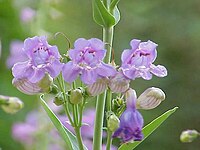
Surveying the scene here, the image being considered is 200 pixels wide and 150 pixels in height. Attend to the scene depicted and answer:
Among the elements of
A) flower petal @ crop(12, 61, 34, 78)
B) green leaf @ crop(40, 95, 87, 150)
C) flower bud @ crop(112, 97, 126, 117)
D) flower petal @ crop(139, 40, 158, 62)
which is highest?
flower petal @ crop(139, 40, 158, 62)

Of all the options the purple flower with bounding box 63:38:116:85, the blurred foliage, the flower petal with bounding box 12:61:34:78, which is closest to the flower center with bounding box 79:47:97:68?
the purple flower with bounding box 63:38:116:85

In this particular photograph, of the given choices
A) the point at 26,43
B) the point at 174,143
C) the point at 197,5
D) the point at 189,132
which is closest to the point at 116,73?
the point at 26,43

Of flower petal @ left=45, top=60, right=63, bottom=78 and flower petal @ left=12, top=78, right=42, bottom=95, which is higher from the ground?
flower petal @ left=45, top=60, right=63, bottom=78

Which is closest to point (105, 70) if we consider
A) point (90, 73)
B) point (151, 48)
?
point (90, 73)

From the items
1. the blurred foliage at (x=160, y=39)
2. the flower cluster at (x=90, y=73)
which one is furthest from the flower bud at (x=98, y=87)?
the blurred foliage at (x=160, y=39)

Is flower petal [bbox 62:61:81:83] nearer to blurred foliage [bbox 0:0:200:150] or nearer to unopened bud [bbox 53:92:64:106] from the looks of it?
unopened bud [bbox 53:92:64:106]

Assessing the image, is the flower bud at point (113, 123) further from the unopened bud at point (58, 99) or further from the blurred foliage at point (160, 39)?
the blurred foliage at point (160, 39)

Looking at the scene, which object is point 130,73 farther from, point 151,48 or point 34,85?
point 34,85
